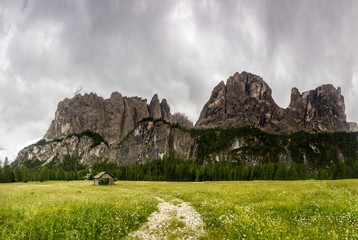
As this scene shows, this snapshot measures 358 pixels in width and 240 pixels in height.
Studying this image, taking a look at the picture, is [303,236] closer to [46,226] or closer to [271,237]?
[271,237]

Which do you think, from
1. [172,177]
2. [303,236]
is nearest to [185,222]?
[303,236]

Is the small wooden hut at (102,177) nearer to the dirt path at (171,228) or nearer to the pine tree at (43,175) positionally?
the dirt path at (171,228)

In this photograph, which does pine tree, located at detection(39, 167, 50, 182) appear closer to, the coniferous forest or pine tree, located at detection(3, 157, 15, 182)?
the coniferous forest

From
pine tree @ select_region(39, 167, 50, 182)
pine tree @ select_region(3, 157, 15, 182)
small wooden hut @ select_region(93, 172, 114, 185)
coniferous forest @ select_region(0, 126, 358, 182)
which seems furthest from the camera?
pine tree @ select_region(39, 167, 50, 182)

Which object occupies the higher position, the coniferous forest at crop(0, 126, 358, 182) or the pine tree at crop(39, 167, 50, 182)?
the coniferous forest at crop(0, 126, 358, 182)

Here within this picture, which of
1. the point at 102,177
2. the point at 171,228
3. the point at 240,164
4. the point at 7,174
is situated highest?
the point at 171,228

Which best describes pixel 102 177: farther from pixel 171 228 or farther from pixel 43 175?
pixel 43 175

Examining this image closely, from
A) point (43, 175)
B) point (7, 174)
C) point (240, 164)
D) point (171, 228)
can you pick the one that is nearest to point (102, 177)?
point (171, 228)

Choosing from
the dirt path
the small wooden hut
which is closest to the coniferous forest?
the small wooden hut

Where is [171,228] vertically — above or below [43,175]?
above

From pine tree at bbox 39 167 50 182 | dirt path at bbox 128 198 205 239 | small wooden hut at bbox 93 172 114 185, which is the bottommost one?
pine tree at bbox 39 167 50 182

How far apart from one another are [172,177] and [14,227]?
104731 mm

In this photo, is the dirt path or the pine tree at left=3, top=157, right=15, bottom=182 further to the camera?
the pine tree at left=3, top=157, right=15, bottom=182

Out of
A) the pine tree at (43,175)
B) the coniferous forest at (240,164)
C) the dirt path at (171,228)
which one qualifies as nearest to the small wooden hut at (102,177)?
the coniferous forest at (240,164)
